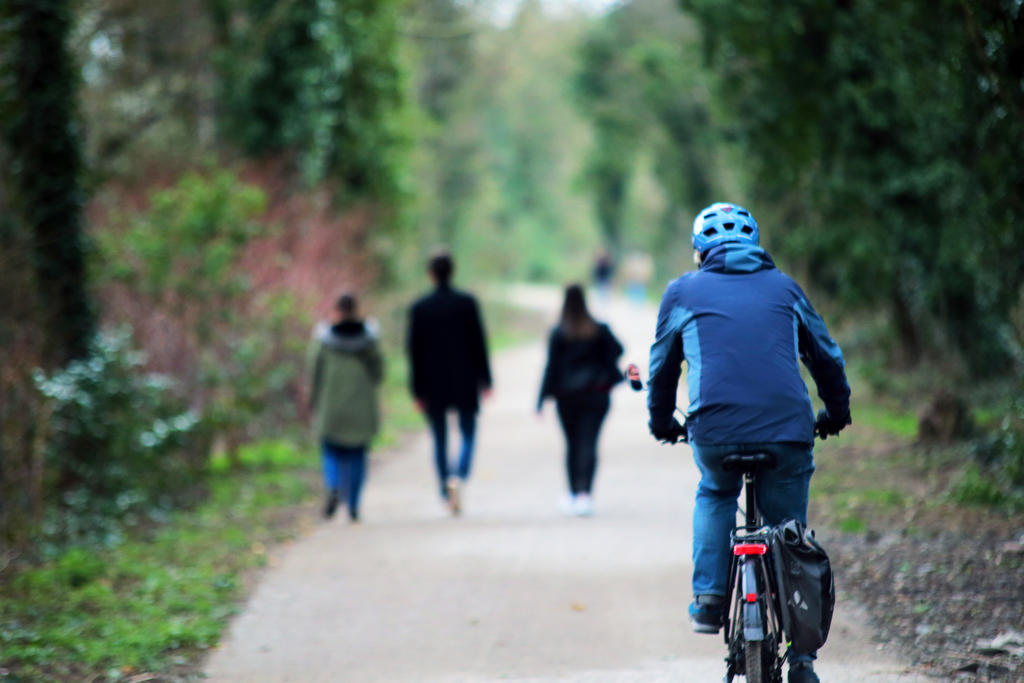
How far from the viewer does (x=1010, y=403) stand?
963 cm

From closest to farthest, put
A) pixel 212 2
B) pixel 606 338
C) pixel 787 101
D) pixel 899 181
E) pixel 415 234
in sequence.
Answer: pixel 606 338 → pixel 899 181 → pixel 787 101 → pixel 212 2 → pixel 415 234

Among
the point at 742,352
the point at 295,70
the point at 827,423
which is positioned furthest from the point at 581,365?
the point at 295,70

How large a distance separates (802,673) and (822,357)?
1170 millimetres

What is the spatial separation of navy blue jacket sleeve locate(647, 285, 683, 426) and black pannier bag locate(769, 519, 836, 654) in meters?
0.66

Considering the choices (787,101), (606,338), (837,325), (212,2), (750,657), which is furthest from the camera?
(212,2)

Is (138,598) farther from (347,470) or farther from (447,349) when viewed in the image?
(447,349)

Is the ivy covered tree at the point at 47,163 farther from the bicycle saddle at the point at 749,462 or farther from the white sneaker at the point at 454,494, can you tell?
the bicycle saddle at the point at 749,462

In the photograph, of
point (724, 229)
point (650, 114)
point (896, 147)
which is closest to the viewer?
point (724, 229)

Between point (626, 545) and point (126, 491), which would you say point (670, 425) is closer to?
point (626, 545)

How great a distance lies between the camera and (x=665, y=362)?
16.6 feet

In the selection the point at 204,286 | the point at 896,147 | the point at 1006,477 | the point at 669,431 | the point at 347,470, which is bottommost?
the point at 347,470

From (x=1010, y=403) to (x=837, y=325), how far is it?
884cm

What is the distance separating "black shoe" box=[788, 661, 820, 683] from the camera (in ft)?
16.0

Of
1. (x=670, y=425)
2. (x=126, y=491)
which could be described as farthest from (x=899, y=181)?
(x=670, y=425)
